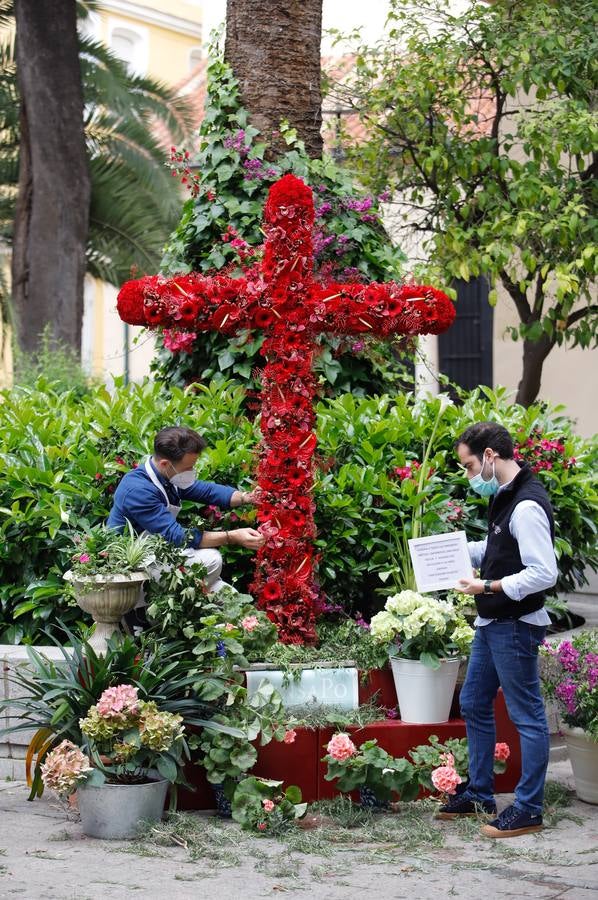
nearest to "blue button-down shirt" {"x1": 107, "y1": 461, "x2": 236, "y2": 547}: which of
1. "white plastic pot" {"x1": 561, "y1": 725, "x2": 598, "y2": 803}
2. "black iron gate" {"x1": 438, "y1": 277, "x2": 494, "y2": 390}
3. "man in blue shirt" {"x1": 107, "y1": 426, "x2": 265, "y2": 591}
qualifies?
"man in blue shirt" {"x1": 107, "y1": 426, "x2": 265, "y2": 591}

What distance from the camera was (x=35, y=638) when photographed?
681 centimetres

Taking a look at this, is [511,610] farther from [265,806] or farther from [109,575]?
[109,575]

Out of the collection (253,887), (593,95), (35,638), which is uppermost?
(593,95)

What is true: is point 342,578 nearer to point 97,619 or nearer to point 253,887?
point 97,619

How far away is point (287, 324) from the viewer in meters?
6.23

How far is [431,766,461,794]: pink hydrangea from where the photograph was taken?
561 centimetres

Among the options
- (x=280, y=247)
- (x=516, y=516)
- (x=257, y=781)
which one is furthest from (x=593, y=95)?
(x=257, y=781)

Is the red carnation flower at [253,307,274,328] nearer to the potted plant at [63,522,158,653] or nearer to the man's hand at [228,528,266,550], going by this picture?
the man's hand at [228,528,266,550]

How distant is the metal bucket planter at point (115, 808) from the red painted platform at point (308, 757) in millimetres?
387

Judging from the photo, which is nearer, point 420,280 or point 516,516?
point 516,516

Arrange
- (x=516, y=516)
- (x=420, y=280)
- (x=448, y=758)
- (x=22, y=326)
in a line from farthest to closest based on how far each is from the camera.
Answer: (x=22, y=326) → (x=420, y=280) → (x=448, y=758) → (x=516, y=516)

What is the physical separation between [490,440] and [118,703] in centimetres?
186

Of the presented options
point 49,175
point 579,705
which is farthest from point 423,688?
point 49,175

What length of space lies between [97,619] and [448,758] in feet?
5.41
